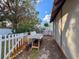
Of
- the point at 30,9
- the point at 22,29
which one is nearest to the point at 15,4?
the point at 30,9

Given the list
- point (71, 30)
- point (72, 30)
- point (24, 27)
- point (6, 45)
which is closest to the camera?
point (72, 30)

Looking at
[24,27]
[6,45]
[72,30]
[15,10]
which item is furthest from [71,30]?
[15,10]

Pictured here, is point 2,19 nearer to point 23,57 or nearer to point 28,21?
point 28,21

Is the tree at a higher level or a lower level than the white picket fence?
higher

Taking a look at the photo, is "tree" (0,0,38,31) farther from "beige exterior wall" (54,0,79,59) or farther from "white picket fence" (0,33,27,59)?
"beige exterior wall" (54,0,79,59)

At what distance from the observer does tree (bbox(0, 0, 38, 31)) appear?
1753 centimetres

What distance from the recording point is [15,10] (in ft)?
57.1

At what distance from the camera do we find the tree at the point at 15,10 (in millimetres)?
17531

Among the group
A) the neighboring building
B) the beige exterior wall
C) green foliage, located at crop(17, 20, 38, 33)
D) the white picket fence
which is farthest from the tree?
the beige exterior wall

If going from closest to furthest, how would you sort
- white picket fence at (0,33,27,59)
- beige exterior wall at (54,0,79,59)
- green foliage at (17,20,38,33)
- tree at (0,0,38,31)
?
1. beige exterior wall at (54,0,79,59)
2. white picket fence at (0,33,27,59)
3. green foliage at (17,20,38,33)
4. tree at (0,0,38,31)

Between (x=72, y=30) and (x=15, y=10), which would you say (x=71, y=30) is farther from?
(x=15, y=10)

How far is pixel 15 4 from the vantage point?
1759cm

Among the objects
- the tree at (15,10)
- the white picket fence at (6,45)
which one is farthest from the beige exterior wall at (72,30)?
the tree at (15,10)

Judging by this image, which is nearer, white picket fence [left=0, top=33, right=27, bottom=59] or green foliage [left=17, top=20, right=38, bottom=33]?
white picket fence [left=0, top=33, right=27, bottom=59]
